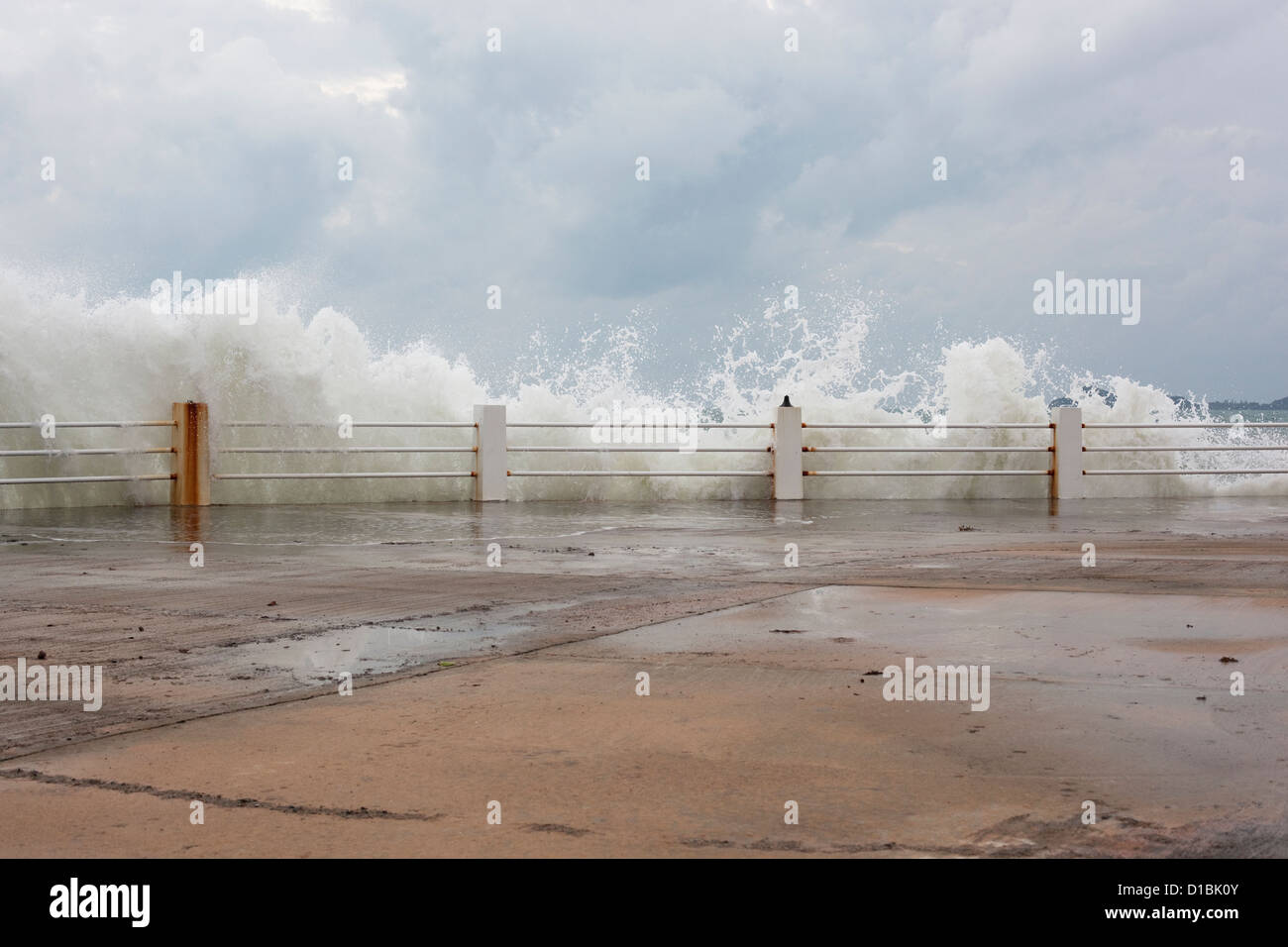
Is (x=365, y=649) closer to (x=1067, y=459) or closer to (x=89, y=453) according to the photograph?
(x=89, y=453)

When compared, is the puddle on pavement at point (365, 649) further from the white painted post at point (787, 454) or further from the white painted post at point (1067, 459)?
the white painted post at point (1067, 459)

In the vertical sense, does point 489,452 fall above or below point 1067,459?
above

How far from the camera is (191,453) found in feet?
55.8

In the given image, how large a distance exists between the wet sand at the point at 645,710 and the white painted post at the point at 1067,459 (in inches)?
399

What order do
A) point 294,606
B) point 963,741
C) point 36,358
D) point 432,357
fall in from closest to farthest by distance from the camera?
point 963,741 < point 294,606 < point 36,358 < point 432,357

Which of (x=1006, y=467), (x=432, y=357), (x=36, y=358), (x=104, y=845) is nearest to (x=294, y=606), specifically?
(x=104, y=845)

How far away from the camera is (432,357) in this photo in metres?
22.1

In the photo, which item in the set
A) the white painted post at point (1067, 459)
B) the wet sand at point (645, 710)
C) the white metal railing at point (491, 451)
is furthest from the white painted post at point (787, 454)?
the wet sand at point (645, 710)

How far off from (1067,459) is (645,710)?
16422mm

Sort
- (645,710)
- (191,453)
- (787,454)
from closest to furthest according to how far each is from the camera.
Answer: (645,710), (191,453), (787,454)

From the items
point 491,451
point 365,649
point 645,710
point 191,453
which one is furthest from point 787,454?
point 645,710
